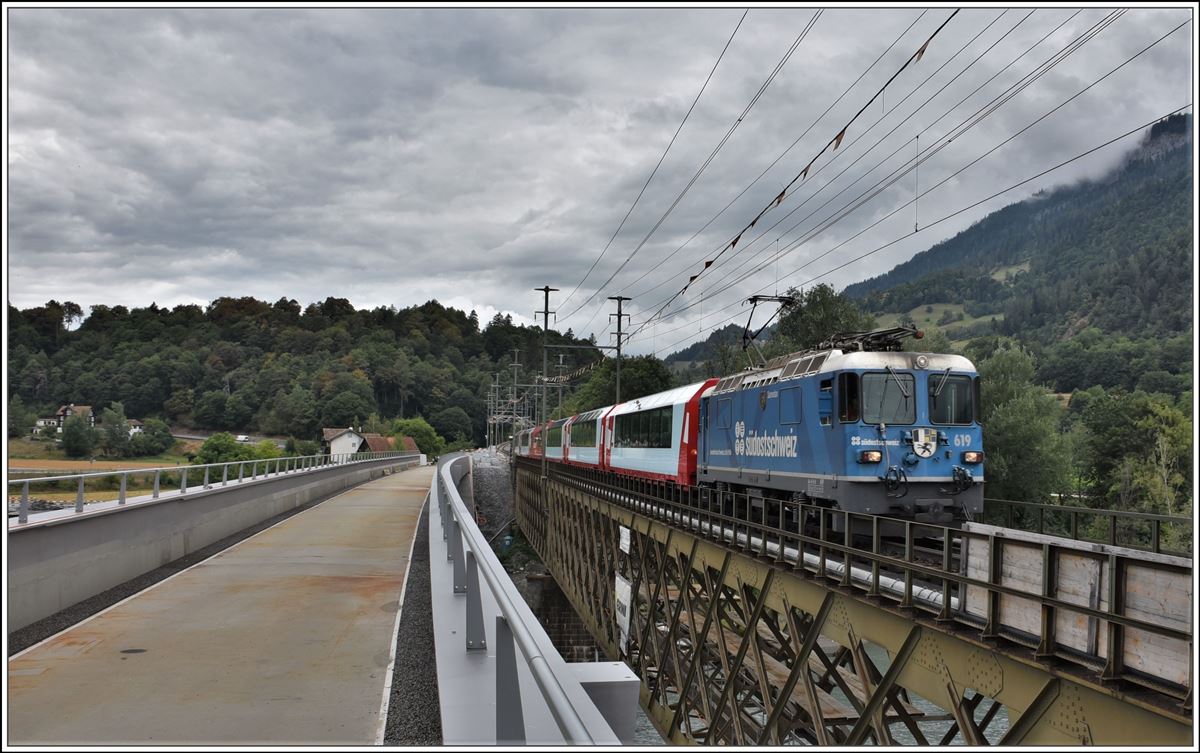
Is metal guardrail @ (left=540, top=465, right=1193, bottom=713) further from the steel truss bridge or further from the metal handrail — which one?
the metal handrail

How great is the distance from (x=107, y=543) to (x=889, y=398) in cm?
1237

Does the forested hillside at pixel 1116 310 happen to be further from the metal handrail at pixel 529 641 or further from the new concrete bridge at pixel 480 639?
the metal handrail at pixel 529 641

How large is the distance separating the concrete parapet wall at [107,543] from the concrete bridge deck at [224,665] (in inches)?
34.1

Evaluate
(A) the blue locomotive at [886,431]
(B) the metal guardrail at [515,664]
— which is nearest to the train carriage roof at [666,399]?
(A) the blue locomotive at [886,431]

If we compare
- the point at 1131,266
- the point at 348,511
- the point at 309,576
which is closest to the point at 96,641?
the point at 309,576

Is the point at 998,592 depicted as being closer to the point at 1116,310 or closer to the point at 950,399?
the point at 950,399

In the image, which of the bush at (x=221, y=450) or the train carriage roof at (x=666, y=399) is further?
the bush at (x=221, y=450)

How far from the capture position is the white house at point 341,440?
123m

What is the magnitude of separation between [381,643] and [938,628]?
5594 millimetres

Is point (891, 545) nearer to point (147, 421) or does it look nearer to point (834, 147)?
point (834, 147)

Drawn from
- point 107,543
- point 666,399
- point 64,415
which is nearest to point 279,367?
point 64,415

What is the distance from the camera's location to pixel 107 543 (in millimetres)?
13320

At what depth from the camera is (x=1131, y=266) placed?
465 ft

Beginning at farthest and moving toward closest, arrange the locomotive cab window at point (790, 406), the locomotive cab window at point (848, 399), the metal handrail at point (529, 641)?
the locomotive cab window at point (790, 406), the locomotive cab window at point (848, 399), the metal handrail at point (529, 641)
